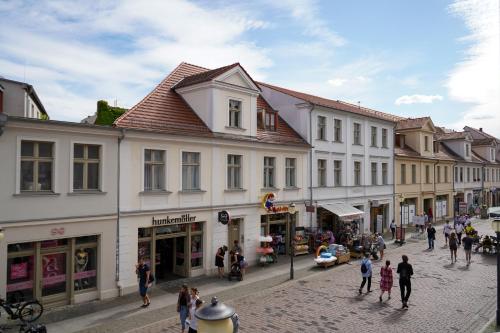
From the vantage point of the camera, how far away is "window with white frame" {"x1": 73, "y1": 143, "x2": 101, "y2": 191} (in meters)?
14.6

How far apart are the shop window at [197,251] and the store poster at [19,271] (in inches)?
272

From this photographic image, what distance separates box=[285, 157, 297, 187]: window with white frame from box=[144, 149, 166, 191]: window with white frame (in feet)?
28.1

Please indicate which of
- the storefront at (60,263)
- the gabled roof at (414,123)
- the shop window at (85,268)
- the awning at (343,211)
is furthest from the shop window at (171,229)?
the gabled roof at (414,123)

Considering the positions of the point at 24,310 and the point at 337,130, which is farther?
the point at 337,130

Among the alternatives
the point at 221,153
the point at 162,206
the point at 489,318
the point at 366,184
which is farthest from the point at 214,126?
the point at 366,184

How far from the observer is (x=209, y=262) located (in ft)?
61.4

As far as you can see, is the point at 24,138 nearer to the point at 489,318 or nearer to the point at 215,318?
the point at 215,318

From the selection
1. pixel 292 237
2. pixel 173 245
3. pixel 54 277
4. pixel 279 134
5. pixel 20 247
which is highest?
pixel 279 134

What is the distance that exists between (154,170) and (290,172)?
30.8 feet

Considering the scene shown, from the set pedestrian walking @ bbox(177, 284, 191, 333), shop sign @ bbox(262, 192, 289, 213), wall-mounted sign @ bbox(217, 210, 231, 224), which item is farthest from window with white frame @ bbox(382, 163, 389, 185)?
pedestrian walking @ bbox(177, 284, 191, 333)

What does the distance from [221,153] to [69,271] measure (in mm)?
8275

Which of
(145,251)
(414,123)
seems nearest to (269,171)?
(145,251)

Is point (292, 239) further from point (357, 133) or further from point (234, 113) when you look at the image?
point (357, 133)

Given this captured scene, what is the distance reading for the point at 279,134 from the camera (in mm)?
23609
